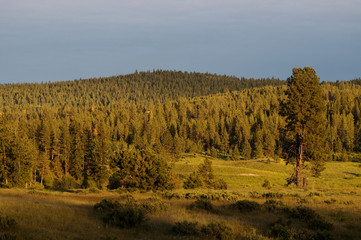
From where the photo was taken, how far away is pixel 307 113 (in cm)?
3444

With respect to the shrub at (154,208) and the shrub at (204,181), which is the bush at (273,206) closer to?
the shrub at (154,208)

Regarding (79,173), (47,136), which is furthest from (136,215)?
(47,136)

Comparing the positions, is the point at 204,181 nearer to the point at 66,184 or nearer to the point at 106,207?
the point at 66,184

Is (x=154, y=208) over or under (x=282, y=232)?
under

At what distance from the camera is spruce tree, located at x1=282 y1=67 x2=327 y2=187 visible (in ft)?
113

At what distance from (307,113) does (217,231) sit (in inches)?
1035

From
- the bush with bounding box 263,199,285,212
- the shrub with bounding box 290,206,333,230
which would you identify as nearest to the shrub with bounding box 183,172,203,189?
the bush with bounding box 263,199,285,212

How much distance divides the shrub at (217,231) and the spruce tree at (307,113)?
2489 cm

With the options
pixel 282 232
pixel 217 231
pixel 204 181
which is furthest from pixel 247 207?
pixel 204 181

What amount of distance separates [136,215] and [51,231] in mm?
3541

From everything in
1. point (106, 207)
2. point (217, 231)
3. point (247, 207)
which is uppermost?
point (217, 231)

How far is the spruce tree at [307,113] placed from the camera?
34500mm

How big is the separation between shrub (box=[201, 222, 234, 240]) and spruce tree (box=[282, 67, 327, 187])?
24887 millimetres

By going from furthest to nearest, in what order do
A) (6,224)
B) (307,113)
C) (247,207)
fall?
(307,113) < (247,207) < (6,224)
